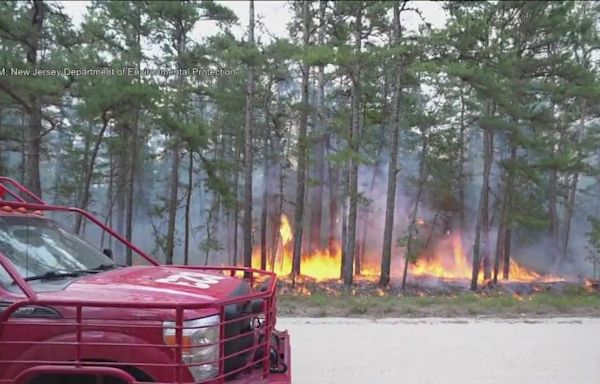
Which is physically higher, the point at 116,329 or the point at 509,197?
the point at 116,329

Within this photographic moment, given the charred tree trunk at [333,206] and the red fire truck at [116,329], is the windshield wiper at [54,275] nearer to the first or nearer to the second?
the red fire truck at [116,329]

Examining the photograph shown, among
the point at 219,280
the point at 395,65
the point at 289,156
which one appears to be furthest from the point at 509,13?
the point at 219,280

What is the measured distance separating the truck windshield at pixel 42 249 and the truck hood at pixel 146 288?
10.3 inches

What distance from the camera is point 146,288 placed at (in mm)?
3631

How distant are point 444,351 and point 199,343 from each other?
4.93m

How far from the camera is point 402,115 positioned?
2631cm

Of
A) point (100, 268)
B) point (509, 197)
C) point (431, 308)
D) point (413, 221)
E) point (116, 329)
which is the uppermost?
point (100, 268)

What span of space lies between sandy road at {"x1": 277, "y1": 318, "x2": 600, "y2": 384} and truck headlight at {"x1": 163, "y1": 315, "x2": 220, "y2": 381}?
2.81m

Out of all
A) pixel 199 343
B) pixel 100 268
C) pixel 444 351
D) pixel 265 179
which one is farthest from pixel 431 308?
pixel 265 179

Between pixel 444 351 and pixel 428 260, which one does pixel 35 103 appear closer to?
pixel 444 351

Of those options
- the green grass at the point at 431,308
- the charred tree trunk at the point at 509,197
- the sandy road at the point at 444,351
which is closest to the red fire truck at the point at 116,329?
the sandy road at the point at 444,351

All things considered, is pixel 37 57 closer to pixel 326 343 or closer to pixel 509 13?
pixel 326 343

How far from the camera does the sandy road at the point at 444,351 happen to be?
6.26m

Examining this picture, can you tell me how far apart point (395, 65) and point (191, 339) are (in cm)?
1814
